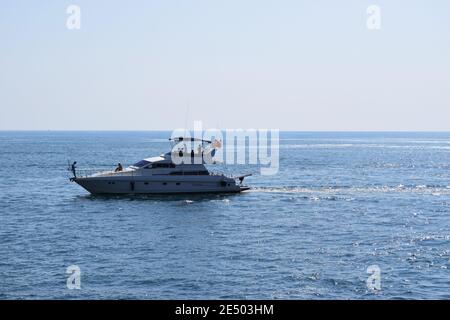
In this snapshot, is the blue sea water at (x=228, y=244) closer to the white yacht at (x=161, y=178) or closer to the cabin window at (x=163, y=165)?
the white yacht at (x=161, y=178)

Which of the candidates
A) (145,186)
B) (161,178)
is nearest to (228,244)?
(161,178)

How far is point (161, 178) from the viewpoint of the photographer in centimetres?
5759

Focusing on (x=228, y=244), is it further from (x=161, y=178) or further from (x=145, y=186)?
(x=145, y=186)

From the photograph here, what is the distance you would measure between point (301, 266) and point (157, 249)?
31.9ft

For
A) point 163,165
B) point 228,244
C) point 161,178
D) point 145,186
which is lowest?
point 228,244

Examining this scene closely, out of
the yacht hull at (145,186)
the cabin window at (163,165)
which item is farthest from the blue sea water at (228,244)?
the cabin window at (163,165)

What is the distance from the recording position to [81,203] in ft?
177

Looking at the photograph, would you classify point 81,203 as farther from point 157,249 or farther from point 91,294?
point 91,294

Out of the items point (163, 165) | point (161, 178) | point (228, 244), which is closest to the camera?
point (228, 244)

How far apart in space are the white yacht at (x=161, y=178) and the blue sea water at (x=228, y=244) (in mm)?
1222

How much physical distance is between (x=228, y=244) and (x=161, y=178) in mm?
23061

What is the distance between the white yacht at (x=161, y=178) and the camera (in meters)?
56.8
